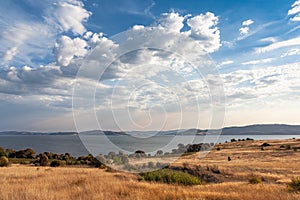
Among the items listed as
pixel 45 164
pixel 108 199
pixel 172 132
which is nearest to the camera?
pixel 108 199

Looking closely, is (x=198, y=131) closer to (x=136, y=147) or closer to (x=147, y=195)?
(x=136, y=147)

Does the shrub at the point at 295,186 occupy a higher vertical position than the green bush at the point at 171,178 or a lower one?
higher

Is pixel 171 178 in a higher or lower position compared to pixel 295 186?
lower

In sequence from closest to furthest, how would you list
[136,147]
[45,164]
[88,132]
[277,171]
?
1. [88,132]
2. [136,147]
3. [277,171]
4. [45,164]

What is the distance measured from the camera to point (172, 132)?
16516mm

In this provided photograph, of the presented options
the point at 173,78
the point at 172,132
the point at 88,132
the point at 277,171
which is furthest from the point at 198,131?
the point at 277,171

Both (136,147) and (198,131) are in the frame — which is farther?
(136,147)

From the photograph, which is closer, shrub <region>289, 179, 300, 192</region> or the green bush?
shrub <region>289, 179, 300, 192</region>

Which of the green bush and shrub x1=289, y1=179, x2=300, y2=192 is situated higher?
shrub x1=289, y1=179, x2=300, y2=192

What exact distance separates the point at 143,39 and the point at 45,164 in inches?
1210

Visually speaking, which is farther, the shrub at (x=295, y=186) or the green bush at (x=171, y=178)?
the green bush at (x=171, y=178)

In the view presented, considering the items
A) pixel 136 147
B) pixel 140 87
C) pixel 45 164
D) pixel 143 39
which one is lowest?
pixel 45 164

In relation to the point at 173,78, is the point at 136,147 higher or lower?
lower

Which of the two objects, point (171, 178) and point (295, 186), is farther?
point (171, 178)
